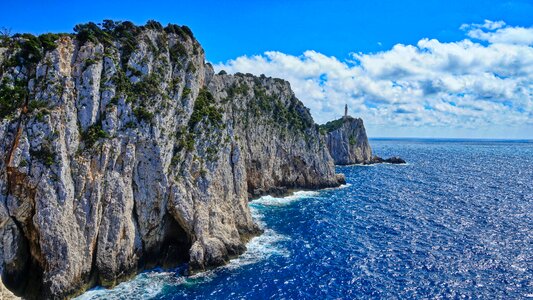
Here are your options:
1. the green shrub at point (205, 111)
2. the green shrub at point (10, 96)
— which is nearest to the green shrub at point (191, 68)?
the green shrub at point (205, 111)

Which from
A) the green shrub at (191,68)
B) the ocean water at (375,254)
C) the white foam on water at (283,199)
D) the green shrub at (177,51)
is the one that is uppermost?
the green shrub at (177,51)

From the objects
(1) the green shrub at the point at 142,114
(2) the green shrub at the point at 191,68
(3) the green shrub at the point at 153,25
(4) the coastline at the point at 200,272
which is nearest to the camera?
(4) the coastline at the point at 200,272

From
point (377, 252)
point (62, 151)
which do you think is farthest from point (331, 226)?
point (62, 151)

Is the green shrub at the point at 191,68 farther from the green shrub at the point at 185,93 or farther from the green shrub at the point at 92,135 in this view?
the green shrub at the point at 92,135

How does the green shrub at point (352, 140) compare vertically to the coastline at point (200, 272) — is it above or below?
above

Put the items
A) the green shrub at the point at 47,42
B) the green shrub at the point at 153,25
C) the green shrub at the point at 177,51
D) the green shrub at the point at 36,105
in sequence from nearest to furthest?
the green shrub at the point at 36,105
the green shrub at the point at 47,42
the green shrub at the point at 153,25
the green shrub at the point at 177,51

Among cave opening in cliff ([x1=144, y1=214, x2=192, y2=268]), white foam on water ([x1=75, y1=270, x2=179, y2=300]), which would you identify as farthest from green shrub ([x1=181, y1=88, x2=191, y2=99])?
white foam on water ([x1=75, y1=270, x2=179, y2=300])

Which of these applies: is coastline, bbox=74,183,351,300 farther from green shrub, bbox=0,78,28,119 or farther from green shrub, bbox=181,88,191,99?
green shrub, bbox=181,88,191,99
